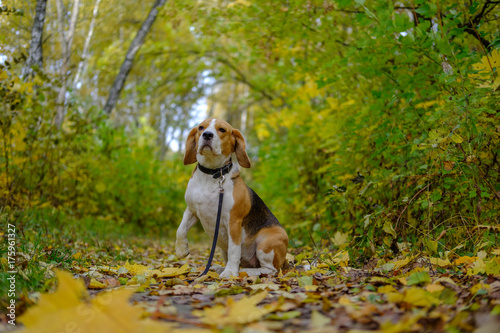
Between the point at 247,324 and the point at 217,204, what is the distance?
1936 millimetres

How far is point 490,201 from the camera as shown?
11.0ft

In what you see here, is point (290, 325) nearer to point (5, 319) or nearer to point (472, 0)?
point (5, 319)

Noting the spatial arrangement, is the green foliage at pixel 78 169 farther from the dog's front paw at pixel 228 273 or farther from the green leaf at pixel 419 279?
the green leaf at pixel 419 279

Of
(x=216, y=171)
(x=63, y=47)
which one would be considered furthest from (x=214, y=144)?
(x=63, y=47)

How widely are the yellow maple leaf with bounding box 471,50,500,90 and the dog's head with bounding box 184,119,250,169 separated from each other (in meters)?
2.12

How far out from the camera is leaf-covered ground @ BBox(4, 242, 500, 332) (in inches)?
62.4

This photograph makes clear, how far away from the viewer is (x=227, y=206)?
373 centimetres

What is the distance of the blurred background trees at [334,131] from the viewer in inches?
131

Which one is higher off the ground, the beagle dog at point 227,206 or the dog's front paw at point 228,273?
the beagle dog at point 227,206

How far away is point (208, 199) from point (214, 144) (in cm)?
52

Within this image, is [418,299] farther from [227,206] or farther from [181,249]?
[181,249]

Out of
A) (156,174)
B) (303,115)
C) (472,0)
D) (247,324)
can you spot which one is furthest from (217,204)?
(156,174)

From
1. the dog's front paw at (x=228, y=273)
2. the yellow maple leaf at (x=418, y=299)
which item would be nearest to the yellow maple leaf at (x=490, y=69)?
the yellow maple leaf at (x=418, y=299)

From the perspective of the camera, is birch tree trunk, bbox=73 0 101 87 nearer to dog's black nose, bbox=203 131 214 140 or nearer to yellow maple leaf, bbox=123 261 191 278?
dog's black nose, bbox=203 131 214 140
